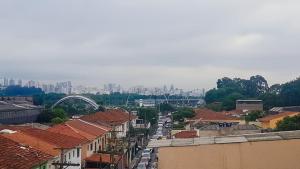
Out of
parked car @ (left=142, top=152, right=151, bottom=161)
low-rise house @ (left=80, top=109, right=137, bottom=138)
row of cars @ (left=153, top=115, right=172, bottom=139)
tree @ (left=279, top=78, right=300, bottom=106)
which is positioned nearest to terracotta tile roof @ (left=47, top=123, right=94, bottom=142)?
parked car @ (left=142, top=152, right=151, bottom=161)

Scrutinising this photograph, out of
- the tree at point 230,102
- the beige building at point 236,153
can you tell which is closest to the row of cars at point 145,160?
the beige building at point 236,153

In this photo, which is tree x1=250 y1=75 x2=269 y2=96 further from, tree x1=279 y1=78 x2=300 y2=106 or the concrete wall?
the concrete wall

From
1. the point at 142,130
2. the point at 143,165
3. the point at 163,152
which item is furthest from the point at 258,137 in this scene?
the point at 142,130

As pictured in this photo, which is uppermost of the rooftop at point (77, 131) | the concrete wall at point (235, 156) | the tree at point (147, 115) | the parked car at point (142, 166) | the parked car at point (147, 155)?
the concrete wall at point (235, 156)

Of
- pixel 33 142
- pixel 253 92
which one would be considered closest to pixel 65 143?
pixel 33 142

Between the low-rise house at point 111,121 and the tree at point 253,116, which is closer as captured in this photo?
the low-rise house at point 111,121

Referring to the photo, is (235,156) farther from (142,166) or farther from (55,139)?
(142,166)

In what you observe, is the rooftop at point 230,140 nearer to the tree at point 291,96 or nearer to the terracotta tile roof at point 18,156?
the terracotta tile roof at point 18,156

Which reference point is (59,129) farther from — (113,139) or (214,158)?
(214,158)
